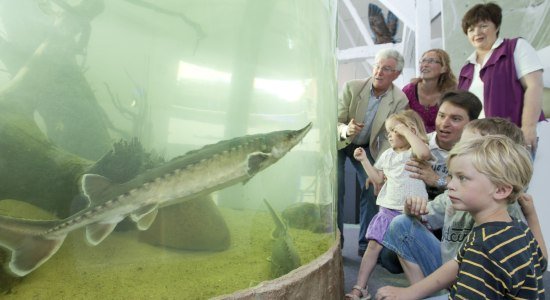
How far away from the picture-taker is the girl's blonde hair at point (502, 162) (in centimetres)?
117

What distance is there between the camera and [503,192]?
1.18m

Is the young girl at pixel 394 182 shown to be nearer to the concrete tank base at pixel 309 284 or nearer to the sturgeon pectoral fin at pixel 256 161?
the concrete tank base at pixel 309 284

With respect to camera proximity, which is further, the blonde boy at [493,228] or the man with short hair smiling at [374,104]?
the man with short hair smiling at [374,104]

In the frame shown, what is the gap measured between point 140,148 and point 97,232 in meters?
0.22

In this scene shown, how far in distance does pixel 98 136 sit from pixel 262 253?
55cm

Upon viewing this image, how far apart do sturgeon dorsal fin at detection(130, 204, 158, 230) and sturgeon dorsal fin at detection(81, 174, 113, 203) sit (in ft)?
0.30

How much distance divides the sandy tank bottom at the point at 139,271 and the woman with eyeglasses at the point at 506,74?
175 cm

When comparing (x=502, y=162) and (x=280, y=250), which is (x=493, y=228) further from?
(x=280, y=250)

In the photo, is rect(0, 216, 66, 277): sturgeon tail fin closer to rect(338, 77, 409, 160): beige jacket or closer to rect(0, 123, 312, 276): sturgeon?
rect(0, 123, 312, 276): sturgeon

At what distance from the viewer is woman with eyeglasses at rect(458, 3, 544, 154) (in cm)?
225

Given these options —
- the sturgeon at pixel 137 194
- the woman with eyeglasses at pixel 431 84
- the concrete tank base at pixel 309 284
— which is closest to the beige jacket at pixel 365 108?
the woman with eyeglasses at pixel 431 84

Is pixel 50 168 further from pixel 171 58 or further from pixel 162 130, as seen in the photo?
pixel 171 58

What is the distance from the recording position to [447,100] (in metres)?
2.06

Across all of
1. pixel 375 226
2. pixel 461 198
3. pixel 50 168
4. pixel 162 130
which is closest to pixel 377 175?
pixel 375 226
